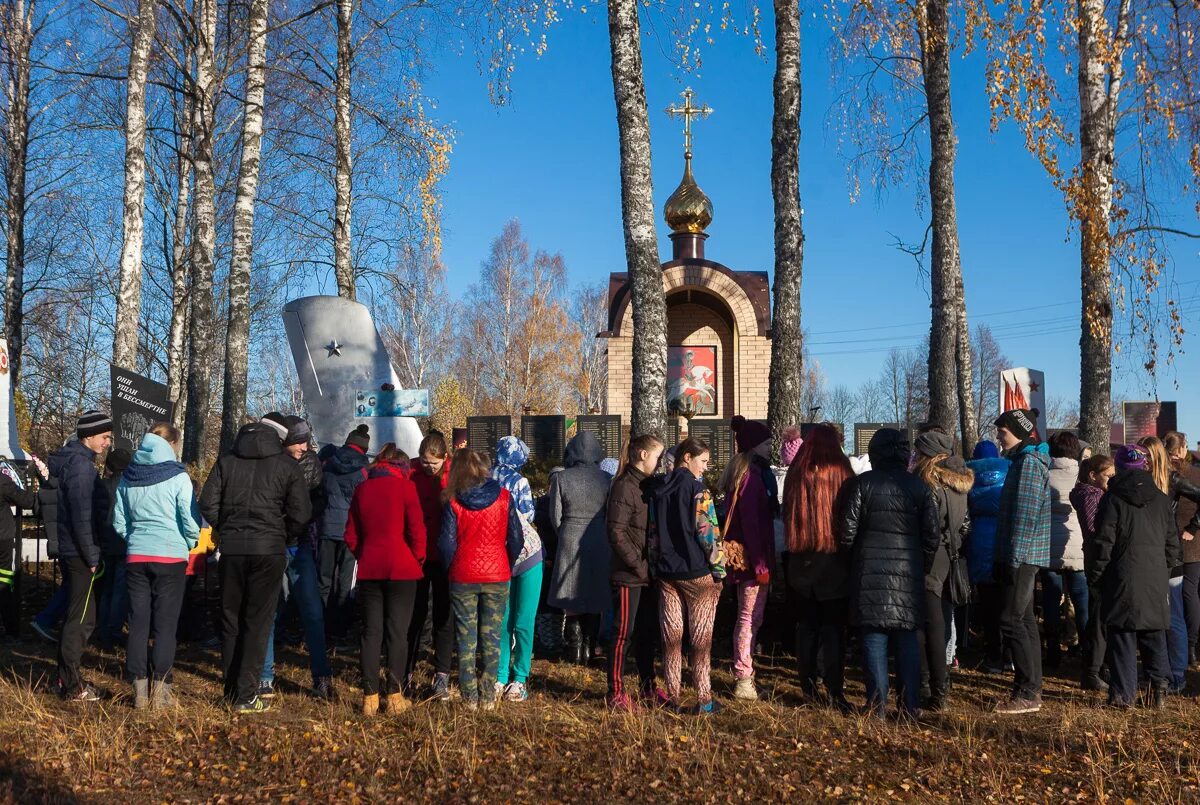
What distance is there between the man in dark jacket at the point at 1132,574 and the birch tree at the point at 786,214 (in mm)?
4453

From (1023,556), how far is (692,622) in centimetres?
196

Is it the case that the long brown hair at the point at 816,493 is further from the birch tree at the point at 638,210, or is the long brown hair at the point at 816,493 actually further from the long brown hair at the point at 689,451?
the birch tree at the point at 638,210

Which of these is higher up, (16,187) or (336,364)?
(16,187)

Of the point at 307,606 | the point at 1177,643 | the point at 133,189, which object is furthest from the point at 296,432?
the point at 133,189

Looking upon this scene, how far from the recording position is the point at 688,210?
2745cm

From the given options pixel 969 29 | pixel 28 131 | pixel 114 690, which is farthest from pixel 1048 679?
pixel 28 131

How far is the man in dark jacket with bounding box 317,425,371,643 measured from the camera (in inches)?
309

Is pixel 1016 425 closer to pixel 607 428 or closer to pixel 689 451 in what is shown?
pixel 689 451

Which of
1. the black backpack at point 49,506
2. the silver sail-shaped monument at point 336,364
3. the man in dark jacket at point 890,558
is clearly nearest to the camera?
the man in dark jacket at point 890,558

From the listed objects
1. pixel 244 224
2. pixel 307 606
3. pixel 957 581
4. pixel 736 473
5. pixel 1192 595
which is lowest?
pixel 307 606

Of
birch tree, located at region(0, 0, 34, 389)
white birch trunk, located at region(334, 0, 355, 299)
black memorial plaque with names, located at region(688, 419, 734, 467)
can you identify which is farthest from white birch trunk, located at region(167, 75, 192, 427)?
black memorial plaque with names, located at region(688, 419, 734, 467)

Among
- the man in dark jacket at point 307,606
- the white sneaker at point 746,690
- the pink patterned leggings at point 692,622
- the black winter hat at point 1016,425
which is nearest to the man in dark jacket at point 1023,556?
the black winter hat at point 1016,425

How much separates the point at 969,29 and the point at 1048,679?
297 inches

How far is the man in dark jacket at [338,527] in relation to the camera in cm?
784
